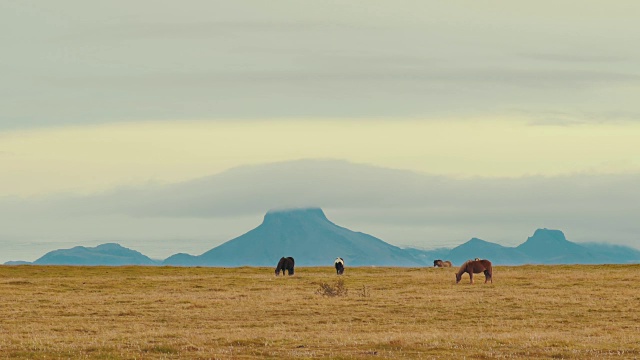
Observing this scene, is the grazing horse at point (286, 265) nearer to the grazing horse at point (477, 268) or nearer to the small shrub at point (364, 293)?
the grazing horse at point (477, 268)

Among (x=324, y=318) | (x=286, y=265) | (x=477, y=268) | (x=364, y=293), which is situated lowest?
(x=324, y=318)

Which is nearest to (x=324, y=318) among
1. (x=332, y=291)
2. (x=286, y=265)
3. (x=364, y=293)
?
(x=332, y=291)

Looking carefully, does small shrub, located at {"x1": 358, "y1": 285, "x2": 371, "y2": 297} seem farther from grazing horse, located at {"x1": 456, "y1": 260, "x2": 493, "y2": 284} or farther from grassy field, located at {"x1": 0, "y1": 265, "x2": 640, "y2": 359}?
grazing horse, located at {"x1": 456, "y1": 260, "x2": 493, "y2": 284}

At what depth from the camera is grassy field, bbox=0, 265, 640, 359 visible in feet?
99.5

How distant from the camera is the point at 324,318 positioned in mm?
42094

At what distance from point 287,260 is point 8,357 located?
52822mm

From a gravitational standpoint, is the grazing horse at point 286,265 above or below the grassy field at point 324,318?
above

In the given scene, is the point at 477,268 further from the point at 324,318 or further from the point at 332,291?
the point at 324,318

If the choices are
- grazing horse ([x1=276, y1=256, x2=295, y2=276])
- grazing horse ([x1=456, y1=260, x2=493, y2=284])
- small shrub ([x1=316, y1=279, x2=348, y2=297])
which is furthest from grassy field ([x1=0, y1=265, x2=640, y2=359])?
grazing horse ([x1=276, y1=256, x2=295, y2=276])

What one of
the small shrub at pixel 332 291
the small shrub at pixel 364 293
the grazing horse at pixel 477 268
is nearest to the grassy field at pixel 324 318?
the small shrub at pixel 332 291

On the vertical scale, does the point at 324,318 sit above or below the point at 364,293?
below

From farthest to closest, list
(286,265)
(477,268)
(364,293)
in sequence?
1. (286,265)
2. (477,268)
3. (364,293)

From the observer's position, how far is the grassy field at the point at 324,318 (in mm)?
30328

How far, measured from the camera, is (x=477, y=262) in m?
65.8
